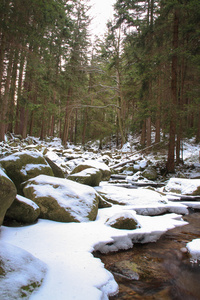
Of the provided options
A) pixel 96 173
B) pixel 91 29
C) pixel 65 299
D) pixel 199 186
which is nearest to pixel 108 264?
pixel 65 299

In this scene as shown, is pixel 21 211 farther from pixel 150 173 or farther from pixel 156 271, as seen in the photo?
pixel 150 173

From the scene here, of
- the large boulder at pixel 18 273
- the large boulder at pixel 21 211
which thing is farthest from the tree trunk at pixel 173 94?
the large boulder at pixel 18 273

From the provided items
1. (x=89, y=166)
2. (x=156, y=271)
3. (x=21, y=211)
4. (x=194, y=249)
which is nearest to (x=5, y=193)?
(x=21, y=211)

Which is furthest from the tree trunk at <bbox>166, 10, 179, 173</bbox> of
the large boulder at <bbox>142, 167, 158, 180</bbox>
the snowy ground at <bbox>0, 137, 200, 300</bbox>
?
the snowy ground at <bbox>0, 137, 200, 300</bbox>

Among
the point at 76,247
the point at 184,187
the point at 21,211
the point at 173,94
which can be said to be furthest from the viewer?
the point at 173,94

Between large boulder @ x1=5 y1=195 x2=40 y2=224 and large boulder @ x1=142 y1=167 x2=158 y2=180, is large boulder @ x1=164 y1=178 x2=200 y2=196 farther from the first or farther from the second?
large boulder @ x1=5 y1=195 x2=40 y2=224

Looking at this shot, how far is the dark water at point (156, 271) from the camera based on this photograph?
2.38m

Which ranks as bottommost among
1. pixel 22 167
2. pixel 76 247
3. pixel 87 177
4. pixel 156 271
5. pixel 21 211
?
pixel 156 271

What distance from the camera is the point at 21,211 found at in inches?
145

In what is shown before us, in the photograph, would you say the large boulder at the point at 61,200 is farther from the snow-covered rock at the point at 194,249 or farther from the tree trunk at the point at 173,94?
the tree trunk at the point at 173,94

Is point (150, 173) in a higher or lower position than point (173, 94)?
lower

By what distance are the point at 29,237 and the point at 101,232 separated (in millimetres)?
1268

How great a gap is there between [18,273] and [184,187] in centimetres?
728

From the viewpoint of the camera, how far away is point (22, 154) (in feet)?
18.4
